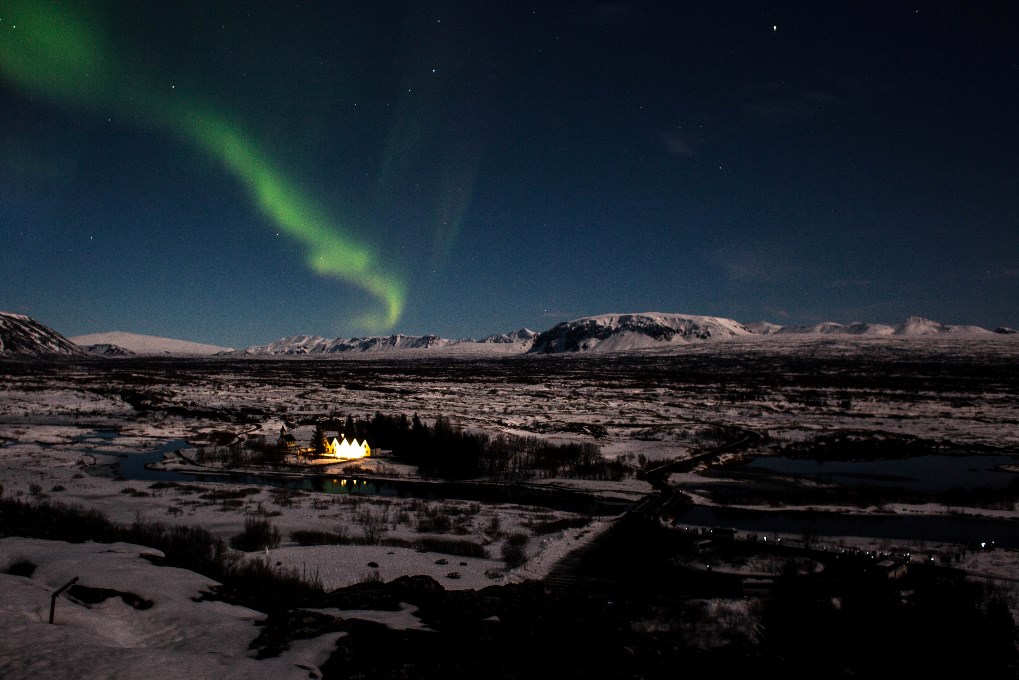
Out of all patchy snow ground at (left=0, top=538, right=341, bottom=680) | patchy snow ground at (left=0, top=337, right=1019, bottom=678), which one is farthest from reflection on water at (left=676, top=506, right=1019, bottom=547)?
patchy snow ground at (left=0, top=538, right=341, bottom=680)

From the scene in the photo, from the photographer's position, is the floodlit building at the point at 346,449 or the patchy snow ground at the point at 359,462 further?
the floodlit building at the point at 346,449

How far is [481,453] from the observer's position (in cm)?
4022

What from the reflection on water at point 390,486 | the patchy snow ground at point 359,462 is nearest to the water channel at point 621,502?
the reflection on water at point 390,486

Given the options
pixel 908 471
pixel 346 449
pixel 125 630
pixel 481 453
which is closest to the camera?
pixel 125 630

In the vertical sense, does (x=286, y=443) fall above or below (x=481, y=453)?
above

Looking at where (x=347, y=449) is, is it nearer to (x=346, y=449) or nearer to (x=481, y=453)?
(x=346, y=449)

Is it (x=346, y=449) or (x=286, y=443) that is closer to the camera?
(x=346, y=449)

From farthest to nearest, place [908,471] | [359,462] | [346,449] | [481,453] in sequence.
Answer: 1. [481,453]
2. [346,449]
3. [908,471]
4. [359,462]

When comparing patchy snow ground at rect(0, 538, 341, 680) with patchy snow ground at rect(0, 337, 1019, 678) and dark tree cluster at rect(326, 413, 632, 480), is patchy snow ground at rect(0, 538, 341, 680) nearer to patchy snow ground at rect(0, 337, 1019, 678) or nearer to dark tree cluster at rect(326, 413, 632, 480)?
patchy snow ground at rect(0, 337, 1019, 678)

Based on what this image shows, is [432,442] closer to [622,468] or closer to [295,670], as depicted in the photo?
[622,468]

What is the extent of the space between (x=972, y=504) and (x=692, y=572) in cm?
1836

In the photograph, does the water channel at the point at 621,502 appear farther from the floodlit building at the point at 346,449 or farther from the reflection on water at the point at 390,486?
the floodlit building at the point at 346,449

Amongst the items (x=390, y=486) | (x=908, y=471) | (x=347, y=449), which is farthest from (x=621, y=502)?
(x=908, y=471)

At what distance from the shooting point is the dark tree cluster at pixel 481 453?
3634cm
